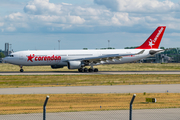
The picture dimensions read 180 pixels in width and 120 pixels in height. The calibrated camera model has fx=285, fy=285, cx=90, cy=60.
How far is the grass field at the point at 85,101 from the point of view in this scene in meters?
19.0

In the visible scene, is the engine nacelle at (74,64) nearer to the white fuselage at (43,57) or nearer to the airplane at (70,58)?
the airplane at (70,58)

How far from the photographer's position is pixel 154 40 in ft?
207

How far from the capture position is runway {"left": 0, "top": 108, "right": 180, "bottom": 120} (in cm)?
1452

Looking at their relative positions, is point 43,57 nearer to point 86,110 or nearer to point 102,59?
point 102,59

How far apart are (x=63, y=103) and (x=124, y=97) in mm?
5434

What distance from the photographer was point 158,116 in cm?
1500

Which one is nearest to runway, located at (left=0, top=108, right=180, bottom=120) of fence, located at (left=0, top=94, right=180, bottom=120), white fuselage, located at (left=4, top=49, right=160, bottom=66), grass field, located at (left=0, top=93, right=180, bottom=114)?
fence, located at (left=0, top=94, right=180, bottom=120)

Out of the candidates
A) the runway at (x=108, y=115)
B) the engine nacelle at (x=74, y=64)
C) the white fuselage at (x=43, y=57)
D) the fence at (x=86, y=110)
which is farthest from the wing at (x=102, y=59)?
the runway at (x=108, y=115)

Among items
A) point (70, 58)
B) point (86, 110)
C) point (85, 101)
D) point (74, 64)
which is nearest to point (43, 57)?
point (70, 58)

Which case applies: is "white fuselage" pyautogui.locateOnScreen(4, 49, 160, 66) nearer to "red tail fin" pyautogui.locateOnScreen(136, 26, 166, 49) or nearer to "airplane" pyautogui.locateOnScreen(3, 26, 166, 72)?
"airplane" pyautogui.locateOnScreen(3, 26, 166, 72)

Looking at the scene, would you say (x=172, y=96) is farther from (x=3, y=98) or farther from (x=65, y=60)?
(x=65, y=60)

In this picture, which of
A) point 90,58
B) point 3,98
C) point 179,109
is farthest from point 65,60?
point 179,109

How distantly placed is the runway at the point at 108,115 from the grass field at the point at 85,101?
179 centimetres

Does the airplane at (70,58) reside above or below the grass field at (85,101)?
above
